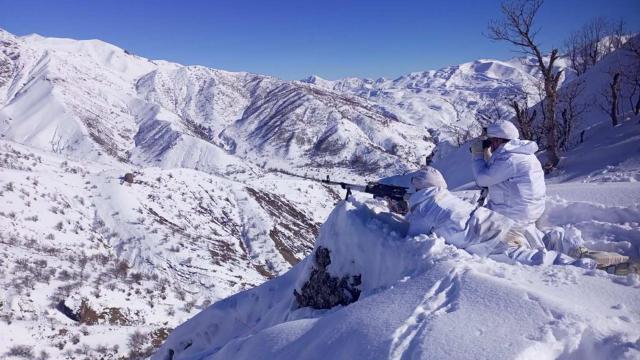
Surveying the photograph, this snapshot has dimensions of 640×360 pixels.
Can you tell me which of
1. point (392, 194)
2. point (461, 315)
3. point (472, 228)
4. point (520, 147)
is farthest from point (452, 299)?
point (392, 194)

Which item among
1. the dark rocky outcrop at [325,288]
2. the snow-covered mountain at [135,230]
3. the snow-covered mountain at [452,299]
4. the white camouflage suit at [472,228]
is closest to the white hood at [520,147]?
the white camouflage suit at [472,228]

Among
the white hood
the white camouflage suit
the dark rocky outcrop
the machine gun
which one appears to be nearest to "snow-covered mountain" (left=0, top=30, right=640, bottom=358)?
the dark rocky outcrop

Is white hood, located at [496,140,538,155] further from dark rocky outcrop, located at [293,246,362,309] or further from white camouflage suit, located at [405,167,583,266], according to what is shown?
dark rocky outcrop, located at [293,246,362,309]

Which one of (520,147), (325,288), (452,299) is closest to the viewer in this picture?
(452,299)

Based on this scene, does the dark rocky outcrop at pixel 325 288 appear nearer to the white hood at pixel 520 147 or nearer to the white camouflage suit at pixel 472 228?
the white camouflage suit at pixel 472 228

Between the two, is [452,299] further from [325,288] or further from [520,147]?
[325,288]

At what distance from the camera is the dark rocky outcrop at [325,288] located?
5.73m

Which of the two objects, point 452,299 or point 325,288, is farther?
point 325,288

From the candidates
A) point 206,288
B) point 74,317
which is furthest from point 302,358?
point 206,288

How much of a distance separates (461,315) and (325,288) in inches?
120

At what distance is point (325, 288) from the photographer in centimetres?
614

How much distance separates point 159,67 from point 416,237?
436 feet

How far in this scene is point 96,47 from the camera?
401 feet

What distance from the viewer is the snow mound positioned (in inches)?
113
